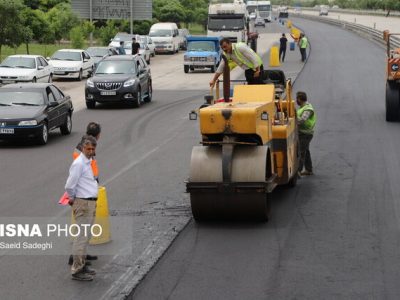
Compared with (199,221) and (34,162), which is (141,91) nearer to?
(34,162)

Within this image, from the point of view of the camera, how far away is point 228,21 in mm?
56344

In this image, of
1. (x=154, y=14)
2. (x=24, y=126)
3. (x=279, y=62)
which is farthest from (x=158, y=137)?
(x=154, y=14)

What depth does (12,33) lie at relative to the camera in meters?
41.4

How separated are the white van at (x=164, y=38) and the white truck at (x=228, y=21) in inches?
276

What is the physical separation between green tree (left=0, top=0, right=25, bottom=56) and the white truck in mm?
16997

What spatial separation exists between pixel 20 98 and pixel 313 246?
1222cm

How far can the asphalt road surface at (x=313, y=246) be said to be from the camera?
9.07 metres

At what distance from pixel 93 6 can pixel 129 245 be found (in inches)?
2074

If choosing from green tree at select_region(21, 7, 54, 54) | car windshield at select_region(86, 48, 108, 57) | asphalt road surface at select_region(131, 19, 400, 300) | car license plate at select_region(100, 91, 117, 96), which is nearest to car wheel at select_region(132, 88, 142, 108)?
car license plate at select_region(100, 91, 117, 96)

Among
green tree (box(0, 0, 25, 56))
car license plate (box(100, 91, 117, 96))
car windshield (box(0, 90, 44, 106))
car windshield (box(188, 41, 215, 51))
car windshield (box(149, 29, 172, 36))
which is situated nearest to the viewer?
car windshield (box(0, 90, 44, 106))

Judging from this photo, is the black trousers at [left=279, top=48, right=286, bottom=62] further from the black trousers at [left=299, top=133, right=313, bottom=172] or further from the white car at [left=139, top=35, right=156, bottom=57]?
the black trousers at [left=299, top=133, right=313, bottom=172]

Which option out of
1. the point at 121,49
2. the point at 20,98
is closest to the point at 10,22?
the point at 121,49

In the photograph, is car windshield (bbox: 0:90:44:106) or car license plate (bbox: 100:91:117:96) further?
car license plate (bbox: 100:91:117:96)

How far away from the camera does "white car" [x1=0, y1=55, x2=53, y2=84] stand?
34125mm
